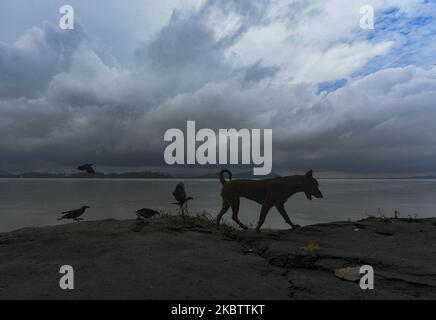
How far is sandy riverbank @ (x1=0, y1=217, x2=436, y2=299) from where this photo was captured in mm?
4242

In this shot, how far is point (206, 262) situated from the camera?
5.44 meters

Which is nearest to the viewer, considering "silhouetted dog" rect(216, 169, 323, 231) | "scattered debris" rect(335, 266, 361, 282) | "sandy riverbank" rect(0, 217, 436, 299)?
"sandy riverbank" rect(0, 217, 436, 299)

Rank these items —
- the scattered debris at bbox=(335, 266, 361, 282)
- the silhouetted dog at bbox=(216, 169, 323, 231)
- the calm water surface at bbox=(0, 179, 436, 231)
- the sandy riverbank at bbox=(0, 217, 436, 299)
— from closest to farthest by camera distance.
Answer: the sandy riverbank at bbox=(0, 217, 436, 299) → the scattered debris at bbox=(335, 266, 361, 282) → the silhouetted dog at bbox=(216, 169, 323, 231) → the calm water surface at bbox=(0, 179, 436, 231)

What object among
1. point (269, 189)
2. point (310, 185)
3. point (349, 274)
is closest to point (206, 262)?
point (349, 274)

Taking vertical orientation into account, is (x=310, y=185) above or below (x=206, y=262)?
above

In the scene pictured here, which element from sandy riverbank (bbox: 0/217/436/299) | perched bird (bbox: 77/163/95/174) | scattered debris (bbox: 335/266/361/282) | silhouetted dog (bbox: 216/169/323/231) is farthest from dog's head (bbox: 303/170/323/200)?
perched bird (bbox: 77/163/95/174)

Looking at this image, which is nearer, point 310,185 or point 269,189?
point 269,189

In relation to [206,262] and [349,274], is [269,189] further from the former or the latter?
[349,274]

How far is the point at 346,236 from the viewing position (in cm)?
840

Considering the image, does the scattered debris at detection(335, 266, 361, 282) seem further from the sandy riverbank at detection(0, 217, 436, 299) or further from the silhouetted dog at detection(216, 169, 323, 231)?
the silhouetted dog at detection(216, 169, 323, 231)

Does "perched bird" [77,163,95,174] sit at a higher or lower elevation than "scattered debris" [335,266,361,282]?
higher

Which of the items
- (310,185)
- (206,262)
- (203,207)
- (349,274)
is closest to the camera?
(349,274)
